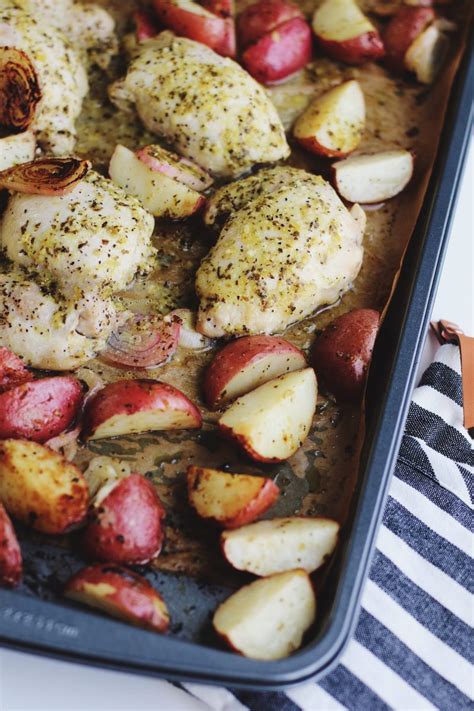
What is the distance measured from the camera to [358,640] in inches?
74.2

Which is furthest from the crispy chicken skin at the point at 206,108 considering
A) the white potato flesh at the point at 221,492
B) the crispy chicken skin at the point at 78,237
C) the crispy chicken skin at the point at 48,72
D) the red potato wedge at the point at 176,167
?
the white potato flesh at the point at 221,492

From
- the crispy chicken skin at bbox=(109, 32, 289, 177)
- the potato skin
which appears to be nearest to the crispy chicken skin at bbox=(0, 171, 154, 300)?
the crispy chicken skin at bbox=(109, 32, 289, 177)

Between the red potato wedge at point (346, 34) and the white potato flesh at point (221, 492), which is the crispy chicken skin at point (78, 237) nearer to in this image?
the white potato flesh at point (221, 492)

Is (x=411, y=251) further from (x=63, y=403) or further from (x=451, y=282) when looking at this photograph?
(x=63, y=403)

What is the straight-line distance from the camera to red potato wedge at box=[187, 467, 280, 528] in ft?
6.08

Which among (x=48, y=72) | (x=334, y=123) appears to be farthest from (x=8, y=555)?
(x=334, y=123)

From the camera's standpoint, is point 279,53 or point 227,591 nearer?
point 227,591

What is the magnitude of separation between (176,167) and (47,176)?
0.41 m

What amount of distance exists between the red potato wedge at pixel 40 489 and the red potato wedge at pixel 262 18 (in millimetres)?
1724

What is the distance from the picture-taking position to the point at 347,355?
218cm

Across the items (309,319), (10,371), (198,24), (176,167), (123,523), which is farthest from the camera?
(198,24)

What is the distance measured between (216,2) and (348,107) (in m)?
0.59

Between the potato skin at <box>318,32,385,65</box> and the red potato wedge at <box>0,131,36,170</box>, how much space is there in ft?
3.55

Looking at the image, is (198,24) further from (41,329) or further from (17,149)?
(41,329)
